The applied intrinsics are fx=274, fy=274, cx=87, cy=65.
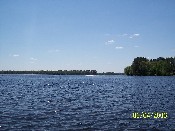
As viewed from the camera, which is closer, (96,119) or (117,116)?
(96,119)

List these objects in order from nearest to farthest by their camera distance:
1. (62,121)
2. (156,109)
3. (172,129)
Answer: (172,129) → (62,121) → (156,109)

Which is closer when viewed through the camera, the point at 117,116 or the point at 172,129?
the point at 172,129

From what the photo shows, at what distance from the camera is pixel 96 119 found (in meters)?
23.9

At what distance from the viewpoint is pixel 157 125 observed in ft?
70.3

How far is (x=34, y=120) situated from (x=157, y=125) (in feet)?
32.9

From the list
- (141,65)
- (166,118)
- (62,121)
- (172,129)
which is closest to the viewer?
(172,129)

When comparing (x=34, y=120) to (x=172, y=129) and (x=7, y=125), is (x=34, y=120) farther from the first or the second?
(x=172, y=129)

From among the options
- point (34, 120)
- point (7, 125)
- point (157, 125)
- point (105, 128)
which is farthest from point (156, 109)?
point (7, 125)

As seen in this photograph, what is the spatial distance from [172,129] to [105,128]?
4923mm

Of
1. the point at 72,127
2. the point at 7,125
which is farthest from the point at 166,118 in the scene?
the point at 7,125

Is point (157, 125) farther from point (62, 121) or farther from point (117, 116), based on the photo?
point (62, 121)

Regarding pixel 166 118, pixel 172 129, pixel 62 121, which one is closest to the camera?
pixel 172 129

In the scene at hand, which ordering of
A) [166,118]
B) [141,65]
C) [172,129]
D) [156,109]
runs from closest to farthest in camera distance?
1. [172,129]
2. [166,118]
3. [156,109]
4. [141,65]

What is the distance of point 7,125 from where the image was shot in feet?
68.8
